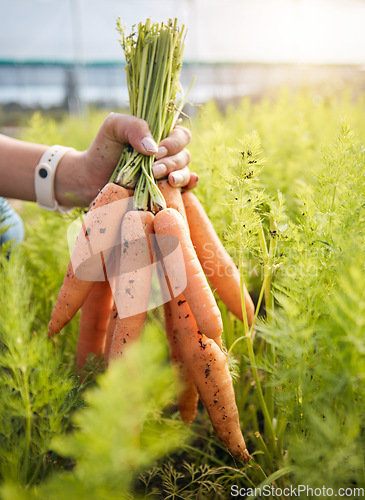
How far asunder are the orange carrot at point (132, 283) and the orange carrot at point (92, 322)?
0.19 m

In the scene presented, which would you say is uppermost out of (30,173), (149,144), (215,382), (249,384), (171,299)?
(149,144)

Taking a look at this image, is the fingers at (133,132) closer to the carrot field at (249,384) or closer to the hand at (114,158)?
the hand at (114,158)

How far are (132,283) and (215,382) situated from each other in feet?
0.94

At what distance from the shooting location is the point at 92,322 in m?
1.02

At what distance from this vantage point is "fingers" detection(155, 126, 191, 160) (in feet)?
3.00

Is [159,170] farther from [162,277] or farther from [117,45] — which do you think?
[117,45]

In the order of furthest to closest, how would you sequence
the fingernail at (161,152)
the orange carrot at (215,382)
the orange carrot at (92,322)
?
the orange carrot at (92,322) < the fingernail at (161,152) < the orange carrot at (215,382)

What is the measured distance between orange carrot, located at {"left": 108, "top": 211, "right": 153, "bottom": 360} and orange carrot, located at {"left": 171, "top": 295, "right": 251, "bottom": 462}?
3.8 inches

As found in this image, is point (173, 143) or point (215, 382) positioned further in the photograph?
point (173, 143)

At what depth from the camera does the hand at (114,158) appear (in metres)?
0.87

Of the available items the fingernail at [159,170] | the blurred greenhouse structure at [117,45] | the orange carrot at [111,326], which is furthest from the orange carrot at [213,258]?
the blurred greenhouse structure at [117,45]

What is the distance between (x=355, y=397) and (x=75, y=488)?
1.38 feet

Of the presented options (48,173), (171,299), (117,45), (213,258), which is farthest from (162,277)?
(117,45)

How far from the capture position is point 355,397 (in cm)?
57
